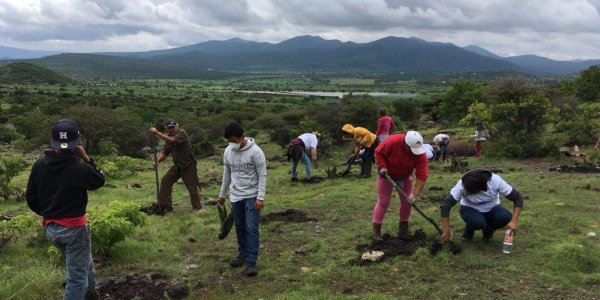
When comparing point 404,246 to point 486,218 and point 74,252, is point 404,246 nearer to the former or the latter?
point 486,218

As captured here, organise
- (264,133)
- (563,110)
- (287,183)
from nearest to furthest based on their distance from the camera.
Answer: (287,183) → (563,110) → (264,133)

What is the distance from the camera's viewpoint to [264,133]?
36125 mm

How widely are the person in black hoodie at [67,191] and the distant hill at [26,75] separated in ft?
468

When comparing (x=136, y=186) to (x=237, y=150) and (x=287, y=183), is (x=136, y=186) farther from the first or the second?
(x=237, y=150)

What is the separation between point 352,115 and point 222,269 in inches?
813

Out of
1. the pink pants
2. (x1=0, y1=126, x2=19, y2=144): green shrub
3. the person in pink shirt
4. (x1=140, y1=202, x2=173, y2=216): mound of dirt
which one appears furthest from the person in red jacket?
(x1=0, y1=126, x2=19, y2=144): green shrub

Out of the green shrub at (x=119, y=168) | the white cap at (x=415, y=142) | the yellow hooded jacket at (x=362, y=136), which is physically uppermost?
the white cap at (x=415, y=142)

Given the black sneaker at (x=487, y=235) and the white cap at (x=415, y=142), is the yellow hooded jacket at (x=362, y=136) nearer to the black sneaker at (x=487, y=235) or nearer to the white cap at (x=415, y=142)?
the black sneaker at (x=487, y=235)

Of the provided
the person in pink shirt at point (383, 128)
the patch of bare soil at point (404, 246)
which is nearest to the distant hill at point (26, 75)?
the person in pink shirt at point (383, 128)

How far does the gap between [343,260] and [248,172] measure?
1880mm

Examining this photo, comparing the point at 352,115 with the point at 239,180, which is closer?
the point at 239,180

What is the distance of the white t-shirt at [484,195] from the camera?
7113 millimetres

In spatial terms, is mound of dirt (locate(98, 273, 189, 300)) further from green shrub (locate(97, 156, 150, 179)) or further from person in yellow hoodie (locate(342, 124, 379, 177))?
green shrub (locate(97, 156, 150, 179))

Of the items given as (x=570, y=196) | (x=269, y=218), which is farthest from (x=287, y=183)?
(x=570, y=196)
